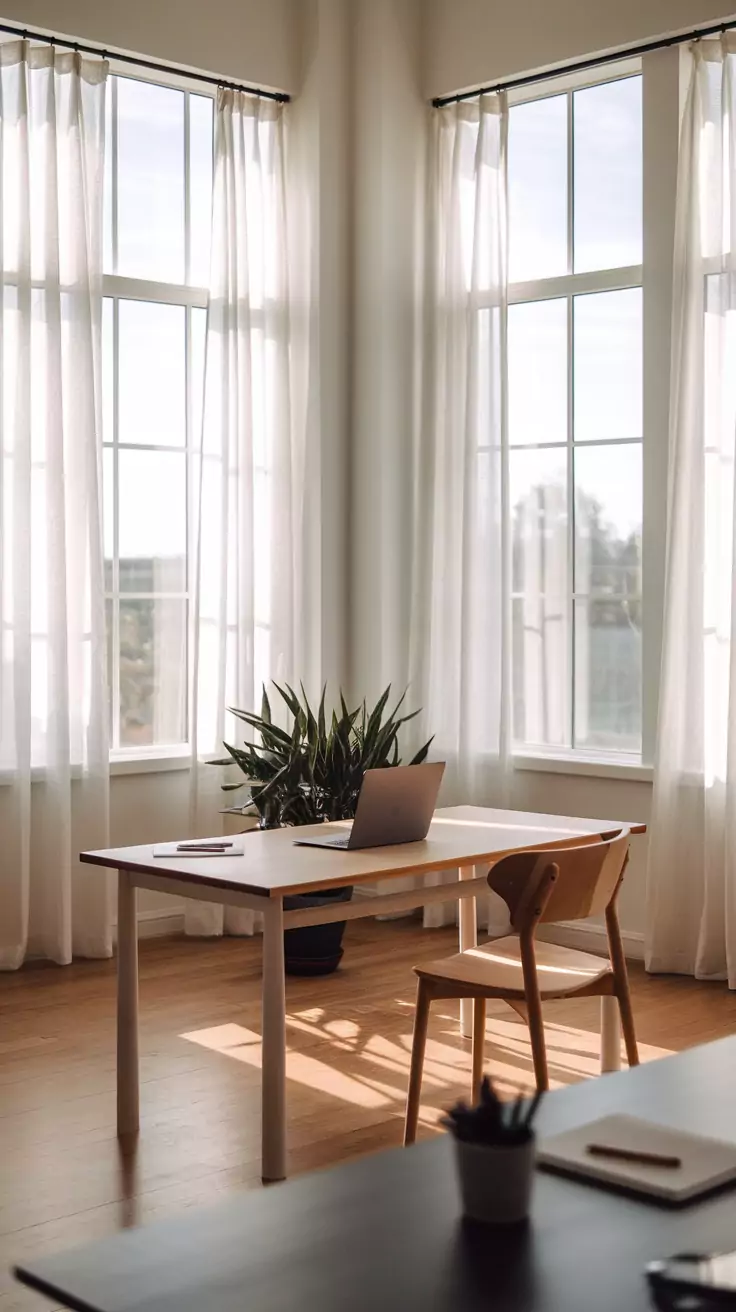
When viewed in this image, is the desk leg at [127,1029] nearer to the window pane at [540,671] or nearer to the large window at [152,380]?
the large window at [152,380]

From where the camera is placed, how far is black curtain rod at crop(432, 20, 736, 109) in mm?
5441

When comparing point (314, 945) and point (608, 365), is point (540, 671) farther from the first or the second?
point (314, 945)

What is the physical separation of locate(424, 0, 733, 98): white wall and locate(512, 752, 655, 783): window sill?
9.18 ft

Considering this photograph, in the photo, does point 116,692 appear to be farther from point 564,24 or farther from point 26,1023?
point 564,24

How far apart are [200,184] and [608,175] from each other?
5.82ft

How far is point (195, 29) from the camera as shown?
6137mm

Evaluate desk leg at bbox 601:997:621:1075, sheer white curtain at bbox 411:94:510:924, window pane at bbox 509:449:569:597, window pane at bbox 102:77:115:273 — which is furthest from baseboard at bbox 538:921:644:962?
window pane at bbox 102:77:115:273

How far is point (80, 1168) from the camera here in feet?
11.6

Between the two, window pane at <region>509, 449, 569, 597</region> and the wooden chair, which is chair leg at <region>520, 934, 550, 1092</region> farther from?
window pane at <region>509, 449, 569, 597</region>

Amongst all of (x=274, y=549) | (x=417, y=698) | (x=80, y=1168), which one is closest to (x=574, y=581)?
(x=417, y=698)

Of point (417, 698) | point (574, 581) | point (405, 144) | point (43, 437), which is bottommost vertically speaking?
point (417, 698)

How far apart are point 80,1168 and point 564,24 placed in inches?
185

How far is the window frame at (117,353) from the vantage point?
20.2ft

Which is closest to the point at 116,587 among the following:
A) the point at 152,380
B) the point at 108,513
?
the point at 108,513
